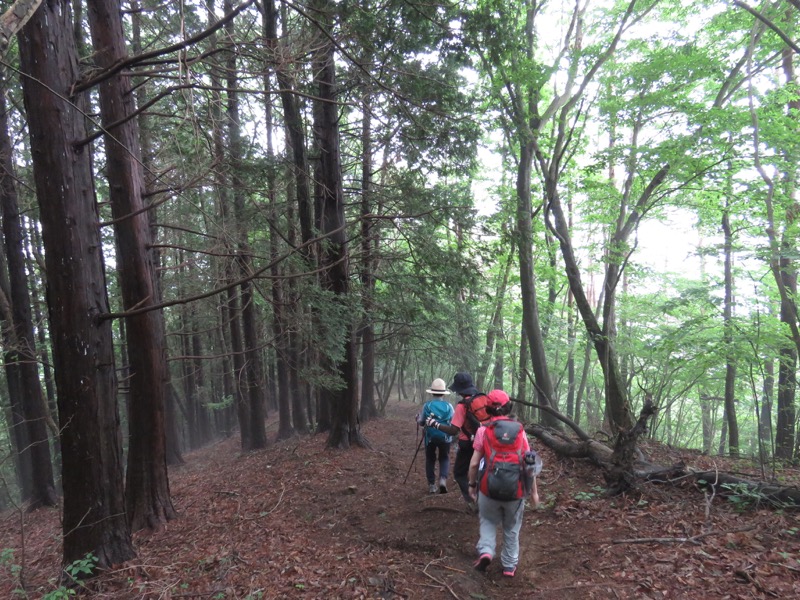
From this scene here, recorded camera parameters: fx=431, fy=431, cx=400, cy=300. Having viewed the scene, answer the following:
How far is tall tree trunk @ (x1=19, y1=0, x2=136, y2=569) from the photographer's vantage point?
397cm

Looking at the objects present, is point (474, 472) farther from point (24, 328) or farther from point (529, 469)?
point (24, 328)

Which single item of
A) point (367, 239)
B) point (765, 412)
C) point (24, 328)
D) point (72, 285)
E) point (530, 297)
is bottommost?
point (765, 412)

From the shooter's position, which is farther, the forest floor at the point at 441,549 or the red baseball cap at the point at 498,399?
the red baseball cap at the point at 498,399

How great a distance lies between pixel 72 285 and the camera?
4098mm

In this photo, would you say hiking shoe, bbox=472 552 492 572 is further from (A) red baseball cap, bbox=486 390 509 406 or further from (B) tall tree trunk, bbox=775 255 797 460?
(B) tall tree trunk, bbox=775 255 797 460

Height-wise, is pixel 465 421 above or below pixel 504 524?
above

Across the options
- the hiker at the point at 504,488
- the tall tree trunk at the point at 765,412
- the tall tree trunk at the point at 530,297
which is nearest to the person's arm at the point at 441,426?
the hiker at the point at 504,488

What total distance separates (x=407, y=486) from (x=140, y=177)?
631 cm

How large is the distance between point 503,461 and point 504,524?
68 cm

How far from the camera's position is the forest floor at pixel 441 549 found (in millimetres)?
3881

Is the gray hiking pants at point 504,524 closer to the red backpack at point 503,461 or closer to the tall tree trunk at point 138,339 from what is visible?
the red backpack at point 503,461

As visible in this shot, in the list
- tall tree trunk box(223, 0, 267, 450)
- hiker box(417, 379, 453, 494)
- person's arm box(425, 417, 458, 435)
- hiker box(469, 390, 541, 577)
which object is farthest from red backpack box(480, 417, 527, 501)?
tall tree trunk box(223, 0, 267, 450)

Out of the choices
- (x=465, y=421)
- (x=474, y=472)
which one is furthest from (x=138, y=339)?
(x=474, y=472)

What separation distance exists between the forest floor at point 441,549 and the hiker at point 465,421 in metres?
0.40
